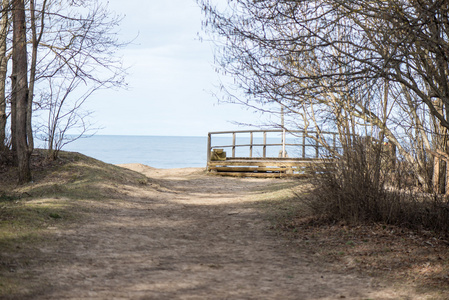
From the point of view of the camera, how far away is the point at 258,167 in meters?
18.3

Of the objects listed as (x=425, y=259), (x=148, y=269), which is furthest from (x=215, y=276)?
(x=425, y=259)

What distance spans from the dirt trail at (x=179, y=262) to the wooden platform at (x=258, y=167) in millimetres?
8521

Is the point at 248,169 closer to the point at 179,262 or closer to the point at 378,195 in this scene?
the point at 378,195

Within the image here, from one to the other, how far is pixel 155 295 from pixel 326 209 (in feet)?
14.2

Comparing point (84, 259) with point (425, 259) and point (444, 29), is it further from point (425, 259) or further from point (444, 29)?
point (444, 29)

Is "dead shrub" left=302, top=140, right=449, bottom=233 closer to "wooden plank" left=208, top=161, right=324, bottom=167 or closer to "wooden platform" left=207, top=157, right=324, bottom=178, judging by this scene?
"wooden platform" left=207, top=157, right=324, bottom=178

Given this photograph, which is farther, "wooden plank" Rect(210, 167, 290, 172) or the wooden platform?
"wooden plank" Rect(210, 167, 290, 172)

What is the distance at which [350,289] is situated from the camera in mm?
4938

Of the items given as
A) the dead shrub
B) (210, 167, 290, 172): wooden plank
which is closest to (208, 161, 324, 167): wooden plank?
(210, 167, 290, 172): wooden plank

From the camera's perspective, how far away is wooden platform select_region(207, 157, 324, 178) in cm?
1789

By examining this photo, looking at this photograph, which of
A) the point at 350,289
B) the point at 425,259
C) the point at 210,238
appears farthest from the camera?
the point at 210,238

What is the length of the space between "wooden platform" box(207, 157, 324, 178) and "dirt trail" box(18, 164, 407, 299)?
8521 millimetres

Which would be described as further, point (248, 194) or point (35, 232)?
point (248, 194)

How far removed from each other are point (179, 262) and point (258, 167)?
1275 centimetres
